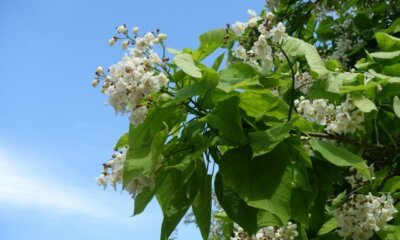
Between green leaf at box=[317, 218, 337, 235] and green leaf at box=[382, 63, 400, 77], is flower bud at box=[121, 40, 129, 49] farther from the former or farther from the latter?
green leaf at box=[317, 218, 337, 235]

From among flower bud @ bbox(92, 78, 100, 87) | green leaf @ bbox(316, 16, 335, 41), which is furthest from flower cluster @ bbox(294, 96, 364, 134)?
green leaf @ bbox(316, 16, 335, 41)

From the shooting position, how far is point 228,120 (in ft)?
4.43

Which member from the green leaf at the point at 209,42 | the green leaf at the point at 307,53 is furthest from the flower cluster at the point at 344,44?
the green leaf at the point at 209,42

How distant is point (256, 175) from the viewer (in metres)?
1.34

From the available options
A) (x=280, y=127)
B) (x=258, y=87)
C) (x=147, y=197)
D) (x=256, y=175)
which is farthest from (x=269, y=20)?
(x=147, y=197)

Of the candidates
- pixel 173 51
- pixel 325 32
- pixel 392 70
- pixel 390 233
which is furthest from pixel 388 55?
pixel 325 32

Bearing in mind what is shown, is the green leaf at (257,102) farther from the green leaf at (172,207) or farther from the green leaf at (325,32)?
the green leaf at (325,32)

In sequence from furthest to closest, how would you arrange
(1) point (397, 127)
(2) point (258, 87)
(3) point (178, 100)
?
(1) point (397, 127) → (2) point (258, 87) → (3) point (178, 100)

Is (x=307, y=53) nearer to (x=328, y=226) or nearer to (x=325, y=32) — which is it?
(x=328, y=226)

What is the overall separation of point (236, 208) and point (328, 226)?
64 centimetres

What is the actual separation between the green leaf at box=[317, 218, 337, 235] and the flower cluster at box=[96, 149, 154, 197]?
0.83m

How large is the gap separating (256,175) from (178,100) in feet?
0.85

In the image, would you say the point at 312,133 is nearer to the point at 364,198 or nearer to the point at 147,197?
the point at 364,198

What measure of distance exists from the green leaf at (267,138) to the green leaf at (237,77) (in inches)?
4.9
